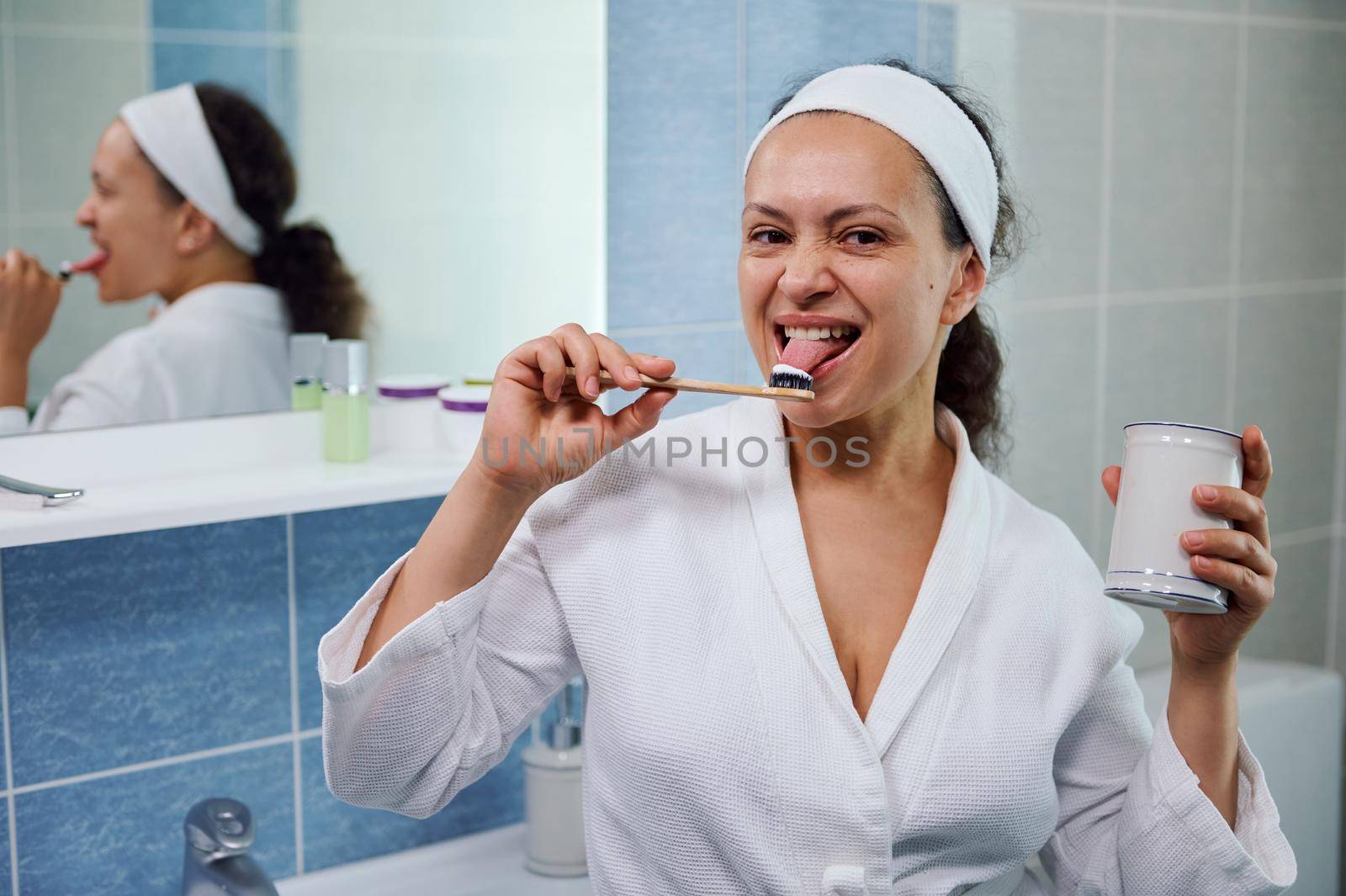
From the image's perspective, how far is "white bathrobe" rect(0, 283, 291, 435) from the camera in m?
1.24

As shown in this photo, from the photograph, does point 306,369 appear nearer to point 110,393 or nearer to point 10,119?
point 110,393

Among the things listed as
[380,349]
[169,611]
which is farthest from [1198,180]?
[169,611]

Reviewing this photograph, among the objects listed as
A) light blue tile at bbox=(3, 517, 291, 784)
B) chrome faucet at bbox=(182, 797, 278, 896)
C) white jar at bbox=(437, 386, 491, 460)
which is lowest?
chrome faucet at bbox=(182, 797, 278, 896)

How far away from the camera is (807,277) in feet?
3.39

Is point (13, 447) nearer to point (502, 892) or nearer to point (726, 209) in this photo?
point (502, 892)

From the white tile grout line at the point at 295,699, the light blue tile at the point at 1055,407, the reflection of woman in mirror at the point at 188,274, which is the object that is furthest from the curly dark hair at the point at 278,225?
the light blue tile at the point at 1055,407

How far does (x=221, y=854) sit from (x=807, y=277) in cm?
72

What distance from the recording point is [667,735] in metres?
1.02

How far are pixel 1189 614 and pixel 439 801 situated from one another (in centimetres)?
61

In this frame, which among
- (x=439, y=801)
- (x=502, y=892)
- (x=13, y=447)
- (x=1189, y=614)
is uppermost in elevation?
(x=13, y=447)

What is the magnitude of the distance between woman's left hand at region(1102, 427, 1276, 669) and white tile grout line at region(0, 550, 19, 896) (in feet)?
3.20

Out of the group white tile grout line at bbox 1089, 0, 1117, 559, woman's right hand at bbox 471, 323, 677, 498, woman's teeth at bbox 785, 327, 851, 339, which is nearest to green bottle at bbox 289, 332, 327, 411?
woman's right hand at bbox 471, 323, 677, 498

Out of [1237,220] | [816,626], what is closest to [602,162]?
[816,626]

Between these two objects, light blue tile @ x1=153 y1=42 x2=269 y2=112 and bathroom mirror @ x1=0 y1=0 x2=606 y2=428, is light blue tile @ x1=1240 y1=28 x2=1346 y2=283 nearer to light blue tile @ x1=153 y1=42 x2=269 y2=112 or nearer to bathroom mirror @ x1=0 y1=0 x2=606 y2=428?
bathroom mirror @ x1=0 y1=0 x2=606 y2=428
